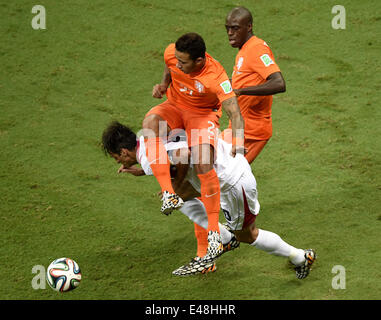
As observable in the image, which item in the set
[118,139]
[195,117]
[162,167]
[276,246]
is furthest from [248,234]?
[118,139]

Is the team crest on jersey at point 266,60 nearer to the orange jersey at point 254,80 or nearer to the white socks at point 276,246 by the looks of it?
the orange jersey at point 254,80

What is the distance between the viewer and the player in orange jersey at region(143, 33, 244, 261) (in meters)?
4.14

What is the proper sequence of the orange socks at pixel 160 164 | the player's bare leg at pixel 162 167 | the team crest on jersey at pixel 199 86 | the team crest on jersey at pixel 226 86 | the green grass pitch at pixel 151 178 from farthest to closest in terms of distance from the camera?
the green grass pitch at pixel 151 178, the team crest on jersey at pixel 199 86, the team crest on jersey at pixel 226 86, the orange socks at pixel 160 164, the player's bare leg at pixel 162 167

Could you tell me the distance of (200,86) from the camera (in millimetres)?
4555

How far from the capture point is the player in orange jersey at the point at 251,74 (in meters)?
4.86

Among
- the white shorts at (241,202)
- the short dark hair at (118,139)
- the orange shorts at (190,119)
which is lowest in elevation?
the white shorts at (241,202)

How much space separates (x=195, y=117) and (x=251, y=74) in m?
0.66

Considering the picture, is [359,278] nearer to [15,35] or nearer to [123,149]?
[123,149]

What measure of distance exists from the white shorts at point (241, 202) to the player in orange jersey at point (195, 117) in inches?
3.3

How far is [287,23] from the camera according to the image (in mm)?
8617

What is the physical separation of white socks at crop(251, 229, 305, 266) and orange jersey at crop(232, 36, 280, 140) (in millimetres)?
981

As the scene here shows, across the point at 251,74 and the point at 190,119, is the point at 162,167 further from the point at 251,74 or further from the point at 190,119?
the point at 251,74

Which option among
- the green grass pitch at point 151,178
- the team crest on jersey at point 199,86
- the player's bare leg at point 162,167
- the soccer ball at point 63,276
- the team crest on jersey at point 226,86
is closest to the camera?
the player's bare leg at point 162,167

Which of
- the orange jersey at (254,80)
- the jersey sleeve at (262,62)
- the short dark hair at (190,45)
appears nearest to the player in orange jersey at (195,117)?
the short dark hair at (190,45)
